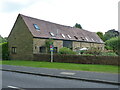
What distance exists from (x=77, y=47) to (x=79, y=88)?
24.6 meters

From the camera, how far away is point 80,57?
1683 centimetres

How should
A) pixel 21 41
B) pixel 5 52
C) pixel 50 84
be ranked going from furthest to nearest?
pixel 5 52, pixel 21 41, pixel 50 84

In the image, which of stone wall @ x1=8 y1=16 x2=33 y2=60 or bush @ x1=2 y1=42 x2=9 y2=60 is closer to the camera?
stone wall @ x1=8 y1=16 x2=33 y2=60

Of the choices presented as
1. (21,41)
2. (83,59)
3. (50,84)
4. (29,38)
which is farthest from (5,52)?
(50,84)

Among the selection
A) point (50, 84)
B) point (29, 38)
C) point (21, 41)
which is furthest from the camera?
point (21, 41)

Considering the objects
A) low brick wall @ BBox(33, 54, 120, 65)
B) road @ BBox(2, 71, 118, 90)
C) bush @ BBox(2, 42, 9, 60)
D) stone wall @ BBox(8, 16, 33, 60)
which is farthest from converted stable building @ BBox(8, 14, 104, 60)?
road @ BBox(2, 71, 118, 90)

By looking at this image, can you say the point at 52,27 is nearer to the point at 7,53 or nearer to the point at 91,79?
the point at 7,53

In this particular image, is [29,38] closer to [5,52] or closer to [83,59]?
[5,52]

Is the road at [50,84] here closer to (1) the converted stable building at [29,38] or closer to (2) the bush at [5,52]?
(1) the converted stable building at [29,38]

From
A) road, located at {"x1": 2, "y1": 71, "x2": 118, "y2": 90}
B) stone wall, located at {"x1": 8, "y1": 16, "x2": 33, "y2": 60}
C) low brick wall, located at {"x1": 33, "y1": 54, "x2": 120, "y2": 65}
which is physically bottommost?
road, located at {"x1": 2, "y1": 71, "x2": 118, "y2": 90}

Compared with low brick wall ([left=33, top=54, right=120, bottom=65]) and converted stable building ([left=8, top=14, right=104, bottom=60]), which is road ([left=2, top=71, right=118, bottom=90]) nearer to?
low brick wall ([left=33, top=54, right=120, bottom=65])

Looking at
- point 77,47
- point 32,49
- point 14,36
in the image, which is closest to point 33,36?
point 32,49

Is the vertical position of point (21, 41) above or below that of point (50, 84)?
above

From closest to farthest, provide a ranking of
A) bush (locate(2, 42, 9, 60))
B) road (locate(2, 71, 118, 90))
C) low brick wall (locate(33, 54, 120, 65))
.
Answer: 1. road (locate(2, 71, 118, 90))
2. low brick wall (locate(33, 54, 120, 65))
3. bush (locate(2, 42, 9, 60))
